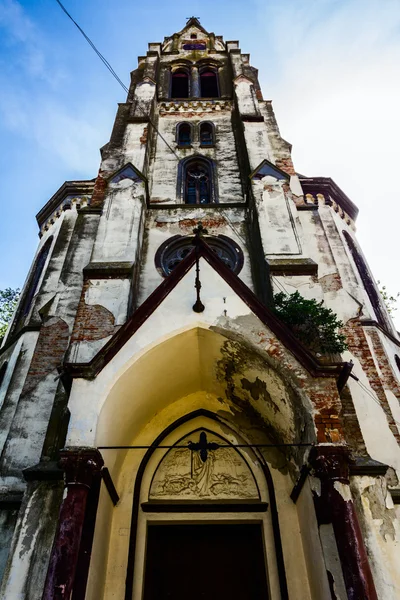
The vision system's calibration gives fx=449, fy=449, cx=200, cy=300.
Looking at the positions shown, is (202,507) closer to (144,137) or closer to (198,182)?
(198,182)

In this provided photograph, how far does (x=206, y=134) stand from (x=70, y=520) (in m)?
13.4

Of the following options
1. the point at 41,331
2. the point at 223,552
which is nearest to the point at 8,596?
the point at 223,552

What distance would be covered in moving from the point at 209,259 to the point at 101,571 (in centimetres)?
518

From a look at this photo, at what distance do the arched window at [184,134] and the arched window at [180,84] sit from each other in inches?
123

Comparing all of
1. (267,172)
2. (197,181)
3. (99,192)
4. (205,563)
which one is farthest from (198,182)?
(205,563)

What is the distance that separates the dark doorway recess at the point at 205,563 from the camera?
7.25m

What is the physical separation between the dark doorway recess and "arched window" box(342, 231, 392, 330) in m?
6.68

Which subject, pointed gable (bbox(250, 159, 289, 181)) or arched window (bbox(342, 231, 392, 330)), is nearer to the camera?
arched window (bbox(342, 231, 392, 330))

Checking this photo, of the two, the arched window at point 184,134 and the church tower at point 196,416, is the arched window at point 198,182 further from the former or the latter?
the arched window at point 184,134

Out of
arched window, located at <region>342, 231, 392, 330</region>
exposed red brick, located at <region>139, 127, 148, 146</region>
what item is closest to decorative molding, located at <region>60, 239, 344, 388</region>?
arched window, located at <region>342, 231, 392, 330</region>

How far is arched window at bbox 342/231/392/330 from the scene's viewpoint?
12047 millimetres

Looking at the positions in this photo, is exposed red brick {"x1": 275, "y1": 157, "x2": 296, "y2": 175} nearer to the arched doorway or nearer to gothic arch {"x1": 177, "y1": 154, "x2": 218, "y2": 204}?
gothic arch {"x1": 177, "y1": 154, "x2": 218, "y2": 204}

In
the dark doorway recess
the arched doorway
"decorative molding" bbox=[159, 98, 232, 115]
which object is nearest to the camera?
the arched doorway

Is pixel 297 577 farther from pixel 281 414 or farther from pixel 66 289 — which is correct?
pixel 66 289
